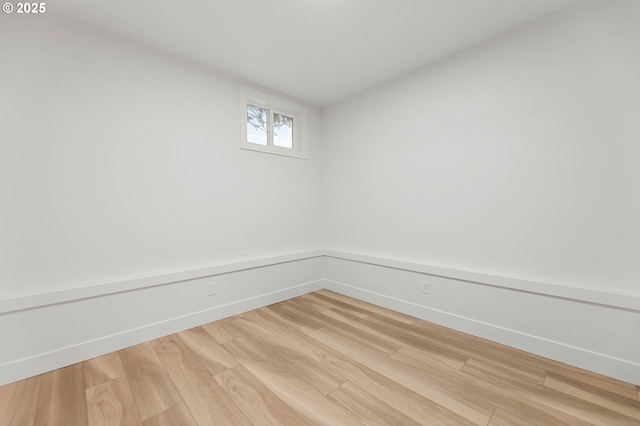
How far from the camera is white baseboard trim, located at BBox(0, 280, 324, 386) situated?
1.67 metres

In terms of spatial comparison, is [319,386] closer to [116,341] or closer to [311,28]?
[116,341]

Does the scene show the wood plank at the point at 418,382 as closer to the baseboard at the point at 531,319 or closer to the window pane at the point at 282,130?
the baseboard at the point at 531,319

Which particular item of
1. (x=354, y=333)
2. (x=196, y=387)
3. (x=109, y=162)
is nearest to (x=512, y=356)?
(x=354, y=333)

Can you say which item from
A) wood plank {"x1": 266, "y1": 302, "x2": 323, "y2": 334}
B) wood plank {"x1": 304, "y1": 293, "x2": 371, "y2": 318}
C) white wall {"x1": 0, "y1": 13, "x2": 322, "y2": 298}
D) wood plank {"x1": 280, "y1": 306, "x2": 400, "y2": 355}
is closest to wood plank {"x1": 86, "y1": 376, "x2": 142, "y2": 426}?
white wall {"x1": 0, "y1": 13, "x2": 322, "y2": 298}

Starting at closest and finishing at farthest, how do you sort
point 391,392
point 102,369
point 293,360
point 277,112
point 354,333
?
point 391,392
point 102,369
point 293,360
point 354,333
point 277,112

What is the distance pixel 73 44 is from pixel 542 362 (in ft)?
14.2

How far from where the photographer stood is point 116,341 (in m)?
2.02

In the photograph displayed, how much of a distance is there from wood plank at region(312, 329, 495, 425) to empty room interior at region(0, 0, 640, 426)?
0.05 feet

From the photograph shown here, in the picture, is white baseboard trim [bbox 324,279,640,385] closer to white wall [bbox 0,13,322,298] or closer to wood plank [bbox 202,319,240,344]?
wood plank [bbox 202,319,240,344]

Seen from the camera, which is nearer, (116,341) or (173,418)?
(173,418)

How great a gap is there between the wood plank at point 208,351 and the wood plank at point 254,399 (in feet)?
0.29

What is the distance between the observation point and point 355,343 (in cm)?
215

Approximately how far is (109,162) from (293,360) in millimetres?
2182

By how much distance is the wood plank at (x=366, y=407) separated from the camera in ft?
4.42
